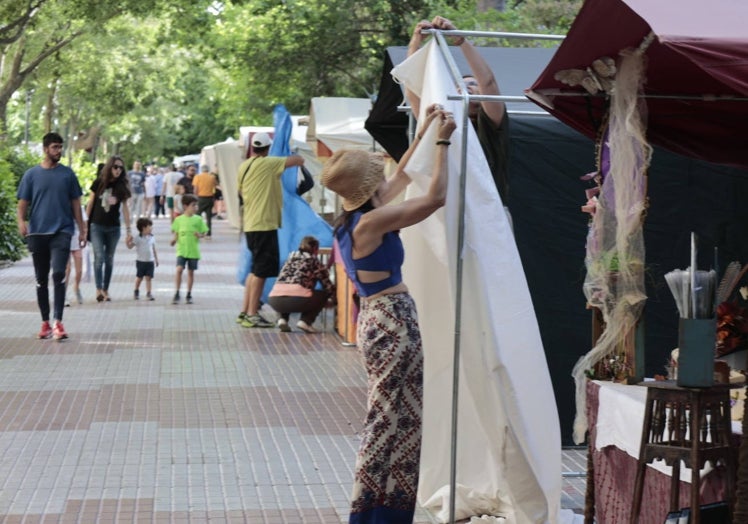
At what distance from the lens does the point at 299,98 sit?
2822cm

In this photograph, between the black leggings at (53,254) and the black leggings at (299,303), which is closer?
the black leggings at (53,254)

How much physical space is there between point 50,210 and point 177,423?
4000mm

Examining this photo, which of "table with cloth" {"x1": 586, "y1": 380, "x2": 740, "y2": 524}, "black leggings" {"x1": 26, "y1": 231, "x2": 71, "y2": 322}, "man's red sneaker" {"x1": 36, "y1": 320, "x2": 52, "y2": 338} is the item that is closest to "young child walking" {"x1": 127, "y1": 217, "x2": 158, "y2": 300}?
"man's red sneaker" {"x1": 36, "y1": 320, "x2": 52, "y2": 338}

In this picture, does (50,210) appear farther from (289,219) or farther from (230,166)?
(230,166)

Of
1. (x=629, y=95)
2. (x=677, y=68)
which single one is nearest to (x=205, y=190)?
(x=677, y=68)

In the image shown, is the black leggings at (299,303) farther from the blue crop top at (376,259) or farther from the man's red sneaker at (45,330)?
the blue crop top at (376,259)

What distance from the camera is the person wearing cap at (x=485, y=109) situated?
21.8 ft

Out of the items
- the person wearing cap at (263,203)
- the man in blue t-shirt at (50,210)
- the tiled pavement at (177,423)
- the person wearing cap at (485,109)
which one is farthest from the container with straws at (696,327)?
the person wearing cap at (263,203)

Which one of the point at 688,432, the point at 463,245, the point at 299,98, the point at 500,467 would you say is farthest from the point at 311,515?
the point at 299,98

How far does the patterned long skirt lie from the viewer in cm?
581

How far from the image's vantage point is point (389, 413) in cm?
583

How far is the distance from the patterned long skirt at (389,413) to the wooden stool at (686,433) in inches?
46.0

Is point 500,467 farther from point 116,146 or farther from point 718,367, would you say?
point 116,146

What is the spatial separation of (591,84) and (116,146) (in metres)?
70.7
